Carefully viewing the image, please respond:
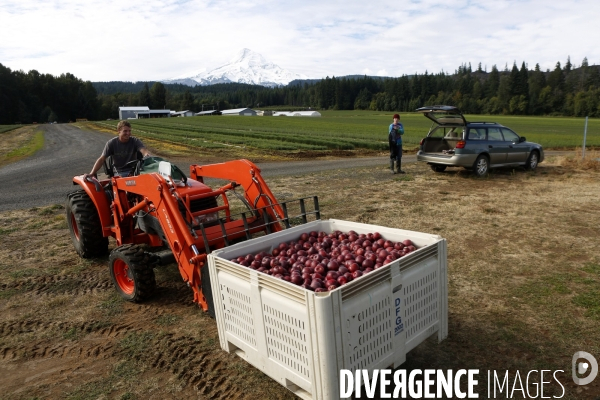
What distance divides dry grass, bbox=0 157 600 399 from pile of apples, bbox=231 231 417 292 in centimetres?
96

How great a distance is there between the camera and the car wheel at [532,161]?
14012 mm

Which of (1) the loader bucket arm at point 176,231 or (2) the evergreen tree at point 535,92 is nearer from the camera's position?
(1) the loader bucket arm at point 176,231

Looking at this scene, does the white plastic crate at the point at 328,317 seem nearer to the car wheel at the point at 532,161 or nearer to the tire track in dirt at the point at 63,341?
the tire track in dirt at the point at 63,341

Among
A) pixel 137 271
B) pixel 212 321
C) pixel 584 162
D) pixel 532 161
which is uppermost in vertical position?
pixel 137 271

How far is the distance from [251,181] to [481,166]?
9.58 m

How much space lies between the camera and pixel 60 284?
222 inches

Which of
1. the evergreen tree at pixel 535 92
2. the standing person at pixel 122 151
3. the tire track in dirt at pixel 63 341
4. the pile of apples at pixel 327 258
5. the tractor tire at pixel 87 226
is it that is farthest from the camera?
the evergreen tree at pixel 535 92

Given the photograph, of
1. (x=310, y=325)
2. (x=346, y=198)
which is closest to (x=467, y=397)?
(x=310, y=325)

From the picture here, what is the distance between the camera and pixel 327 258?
11.9 feet

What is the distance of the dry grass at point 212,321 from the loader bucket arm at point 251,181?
1413mm

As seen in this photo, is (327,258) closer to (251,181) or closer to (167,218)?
(167,218)

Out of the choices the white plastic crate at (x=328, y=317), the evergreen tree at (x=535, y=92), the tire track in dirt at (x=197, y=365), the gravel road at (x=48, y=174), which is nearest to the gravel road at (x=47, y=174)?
the gravel road at (x=48, y=174)

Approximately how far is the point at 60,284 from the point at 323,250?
12.8 ft

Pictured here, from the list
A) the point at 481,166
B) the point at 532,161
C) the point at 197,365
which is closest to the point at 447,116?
the point at 481,166
